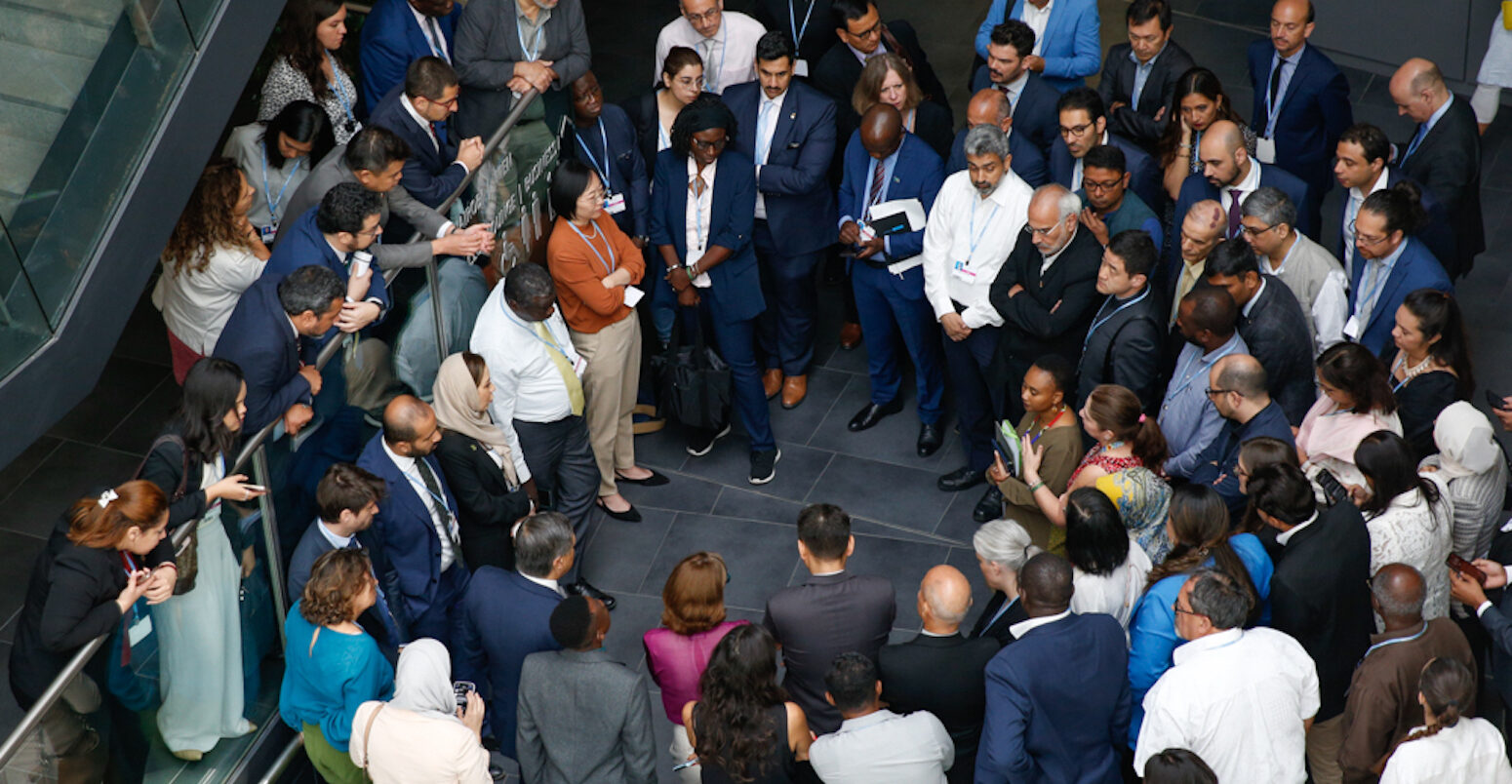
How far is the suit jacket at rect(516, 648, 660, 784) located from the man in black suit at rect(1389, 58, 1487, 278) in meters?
4.62

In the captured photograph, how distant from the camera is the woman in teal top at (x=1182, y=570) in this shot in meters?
4.81

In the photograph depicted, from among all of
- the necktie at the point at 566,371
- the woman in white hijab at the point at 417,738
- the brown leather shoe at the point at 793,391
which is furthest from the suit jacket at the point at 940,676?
the brown leather shoe at the point at 793,391

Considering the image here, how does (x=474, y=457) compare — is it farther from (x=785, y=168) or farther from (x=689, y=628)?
(x=785, y=168)

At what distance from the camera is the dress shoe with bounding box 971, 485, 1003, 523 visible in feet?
23.5

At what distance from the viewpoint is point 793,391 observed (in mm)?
8008

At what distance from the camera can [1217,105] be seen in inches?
A: 268

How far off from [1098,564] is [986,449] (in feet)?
8.09

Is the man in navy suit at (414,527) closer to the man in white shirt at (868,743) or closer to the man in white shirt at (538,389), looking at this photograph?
Result: the man in white shirt at (538,389)

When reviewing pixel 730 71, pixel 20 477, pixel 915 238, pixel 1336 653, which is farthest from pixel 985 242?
pixel 20 477

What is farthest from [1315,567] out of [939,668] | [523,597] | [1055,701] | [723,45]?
[723,45]

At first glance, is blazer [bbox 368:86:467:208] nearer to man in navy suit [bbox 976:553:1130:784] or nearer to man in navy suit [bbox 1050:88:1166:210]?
man in navy suit [bbox 1050:88:1166:210]

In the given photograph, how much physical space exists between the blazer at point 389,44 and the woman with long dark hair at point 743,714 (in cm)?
382

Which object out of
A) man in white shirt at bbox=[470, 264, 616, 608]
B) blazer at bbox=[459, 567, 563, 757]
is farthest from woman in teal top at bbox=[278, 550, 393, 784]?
man in white shirt at bbox=[470, 264, 616, 608]

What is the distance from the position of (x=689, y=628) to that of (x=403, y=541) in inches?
55.2
